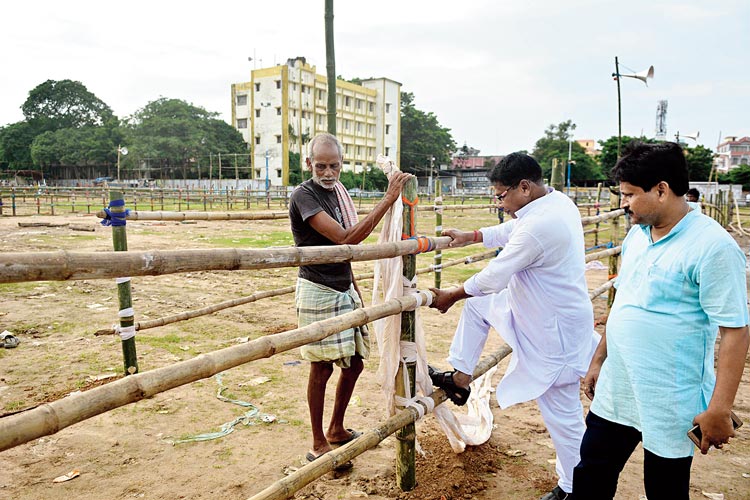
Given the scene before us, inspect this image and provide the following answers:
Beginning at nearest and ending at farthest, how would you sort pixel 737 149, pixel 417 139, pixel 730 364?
pixel 730 364, pixel 417 139, pixel 737 149

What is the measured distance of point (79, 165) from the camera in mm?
48688

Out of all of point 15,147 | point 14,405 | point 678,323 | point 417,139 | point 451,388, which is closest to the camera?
point 678,323

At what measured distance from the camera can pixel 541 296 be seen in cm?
249

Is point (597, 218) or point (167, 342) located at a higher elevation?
point (597, 218)

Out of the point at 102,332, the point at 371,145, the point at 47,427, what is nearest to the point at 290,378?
the point at 102,332

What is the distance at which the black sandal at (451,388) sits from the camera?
2.69 metres

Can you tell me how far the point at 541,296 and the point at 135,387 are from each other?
186 cm

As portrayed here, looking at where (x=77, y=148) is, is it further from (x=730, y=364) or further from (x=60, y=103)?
(x=730, y=364)

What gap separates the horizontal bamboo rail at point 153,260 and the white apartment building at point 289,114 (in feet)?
124

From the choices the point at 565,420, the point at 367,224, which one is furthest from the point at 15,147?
the point at 565,420

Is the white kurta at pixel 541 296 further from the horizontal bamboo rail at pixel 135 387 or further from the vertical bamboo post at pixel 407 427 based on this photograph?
the horizontal bamboo rail at pixel 135 387

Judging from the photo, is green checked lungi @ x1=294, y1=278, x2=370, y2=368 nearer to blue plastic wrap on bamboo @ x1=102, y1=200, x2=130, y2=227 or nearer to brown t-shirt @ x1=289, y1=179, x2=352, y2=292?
brown t-shirt @ x1=289, y1=179, x2=352, y2=292

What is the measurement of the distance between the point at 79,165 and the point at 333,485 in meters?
55.0

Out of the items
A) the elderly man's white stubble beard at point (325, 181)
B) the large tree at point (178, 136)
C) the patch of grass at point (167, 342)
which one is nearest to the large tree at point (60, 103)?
the large tree at point (178, 136)
